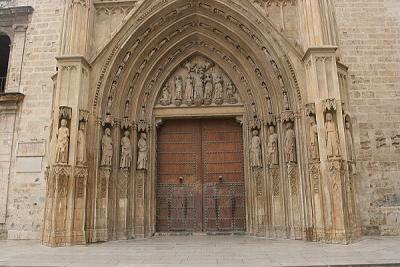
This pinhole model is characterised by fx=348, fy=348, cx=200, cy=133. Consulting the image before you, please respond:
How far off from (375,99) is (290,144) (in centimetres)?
346

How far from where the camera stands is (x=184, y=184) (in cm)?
1095

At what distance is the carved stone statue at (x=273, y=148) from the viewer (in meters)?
9.89

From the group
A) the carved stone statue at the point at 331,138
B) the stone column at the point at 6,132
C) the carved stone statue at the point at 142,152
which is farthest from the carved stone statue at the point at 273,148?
the stone column at the point at 6,132

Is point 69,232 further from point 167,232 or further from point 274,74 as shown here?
point 274,74

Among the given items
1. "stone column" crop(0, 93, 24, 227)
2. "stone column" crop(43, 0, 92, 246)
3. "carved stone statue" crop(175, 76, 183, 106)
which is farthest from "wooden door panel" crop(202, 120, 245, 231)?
"stone column" crop(0, 93, 24, 227)

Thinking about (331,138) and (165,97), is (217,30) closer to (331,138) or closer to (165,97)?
(165,97)

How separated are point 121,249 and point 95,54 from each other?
5.58m

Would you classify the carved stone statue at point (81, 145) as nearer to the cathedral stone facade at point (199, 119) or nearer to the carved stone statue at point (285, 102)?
the cathedral stone facade at point (199, 119)

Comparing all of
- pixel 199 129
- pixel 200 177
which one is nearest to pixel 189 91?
pixel 199 129

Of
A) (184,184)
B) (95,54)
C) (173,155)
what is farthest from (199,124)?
(95,54)

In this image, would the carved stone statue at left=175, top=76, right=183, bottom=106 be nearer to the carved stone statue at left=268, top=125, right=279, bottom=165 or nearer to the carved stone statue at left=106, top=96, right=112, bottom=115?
the carved stone statue at left=106, top=96, right=112, bottom=115

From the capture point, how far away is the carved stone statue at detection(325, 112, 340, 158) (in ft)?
27.6

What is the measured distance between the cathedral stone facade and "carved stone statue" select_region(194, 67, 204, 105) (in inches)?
1.8

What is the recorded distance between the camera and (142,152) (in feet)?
34.6
